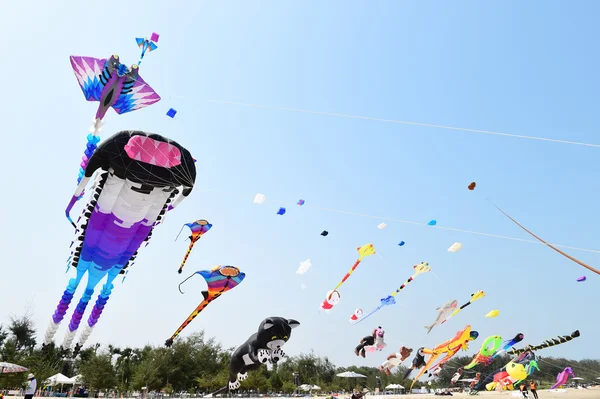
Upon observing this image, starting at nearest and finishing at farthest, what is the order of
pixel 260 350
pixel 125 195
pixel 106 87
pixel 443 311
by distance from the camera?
pixel 106 87
pixel 125 195
pixel 260 350
pixel 443 311

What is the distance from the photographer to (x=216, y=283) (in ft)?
55.7

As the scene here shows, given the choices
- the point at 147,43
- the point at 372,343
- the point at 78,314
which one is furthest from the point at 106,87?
the point at 372,343

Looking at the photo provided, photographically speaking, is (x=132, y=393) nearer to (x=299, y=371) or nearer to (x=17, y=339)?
(x=17, y=339)

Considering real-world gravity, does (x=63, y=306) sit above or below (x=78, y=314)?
above

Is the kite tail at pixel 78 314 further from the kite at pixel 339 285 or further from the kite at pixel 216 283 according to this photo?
the kite at pixel 339 285

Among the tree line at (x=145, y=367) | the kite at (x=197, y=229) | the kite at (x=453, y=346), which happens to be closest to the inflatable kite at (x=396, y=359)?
the kite at (x=453, y=346)

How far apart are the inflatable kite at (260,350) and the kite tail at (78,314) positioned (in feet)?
23.5

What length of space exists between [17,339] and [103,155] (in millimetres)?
41928

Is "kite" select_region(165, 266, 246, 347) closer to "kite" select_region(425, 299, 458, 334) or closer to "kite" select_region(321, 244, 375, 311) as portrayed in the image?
"kite" select_region(321, 244, 375, 311)

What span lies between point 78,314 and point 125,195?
9.09m

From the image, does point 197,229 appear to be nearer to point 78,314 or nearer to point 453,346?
point 78,314

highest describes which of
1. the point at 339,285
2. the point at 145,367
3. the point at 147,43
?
the point at 147,43

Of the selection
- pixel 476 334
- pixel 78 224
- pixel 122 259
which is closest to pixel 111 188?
pixel 78 224

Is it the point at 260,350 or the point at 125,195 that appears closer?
the point at 125,195
